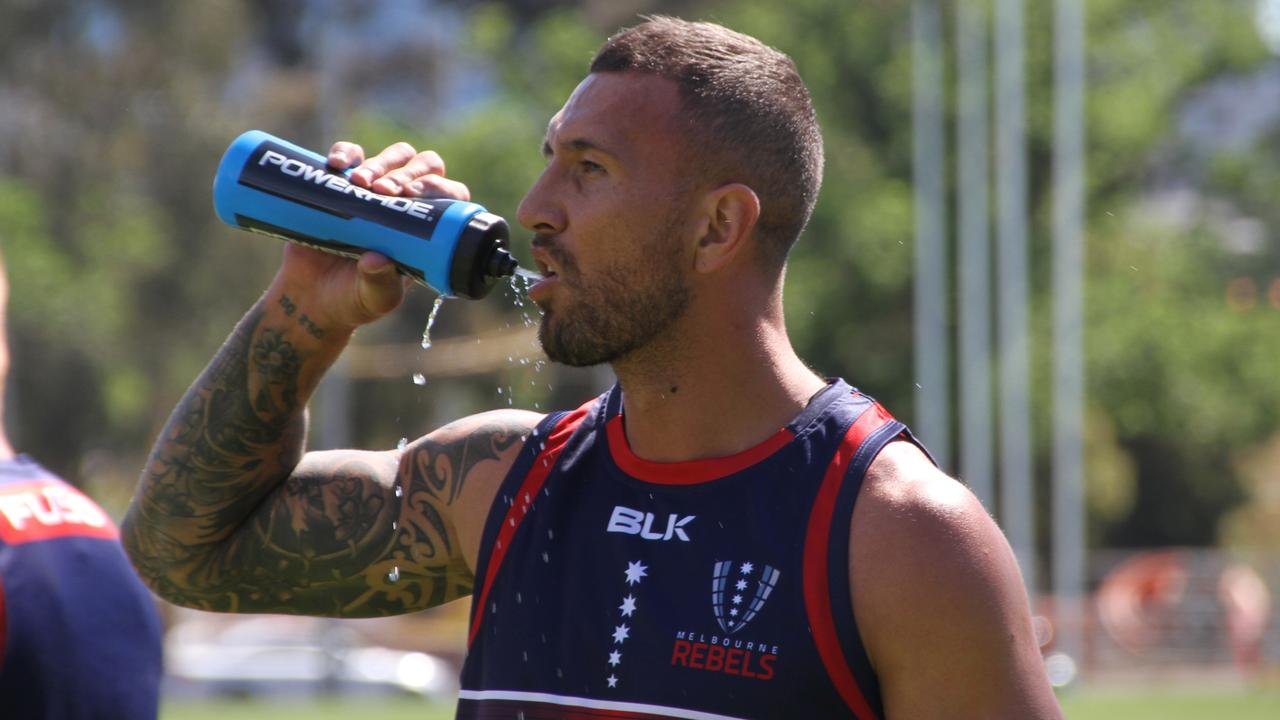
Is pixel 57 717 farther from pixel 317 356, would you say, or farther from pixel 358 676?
pixel 358 676

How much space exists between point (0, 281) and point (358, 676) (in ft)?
74.0

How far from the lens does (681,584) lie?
329 cm

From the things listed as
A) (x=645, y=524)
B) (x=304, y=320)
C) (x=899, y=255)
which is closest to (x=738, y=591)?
(x=645, y=524)

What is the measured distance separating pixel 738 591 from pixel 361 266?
39.3 inches

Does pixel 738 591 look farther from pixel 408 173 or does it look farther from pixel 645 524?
pixel 408 173

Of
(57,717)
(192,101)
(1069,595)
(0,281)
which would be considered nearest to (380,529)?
(57,717)

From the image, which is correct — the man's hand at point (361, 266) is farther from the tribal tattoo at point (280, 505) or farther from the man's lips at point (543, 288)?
the man's lips at point (543, 288)

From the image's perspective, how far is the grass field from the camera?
64.7 ft

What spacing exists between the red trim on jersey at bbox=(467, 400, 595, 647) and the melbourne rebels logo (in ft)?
1.51

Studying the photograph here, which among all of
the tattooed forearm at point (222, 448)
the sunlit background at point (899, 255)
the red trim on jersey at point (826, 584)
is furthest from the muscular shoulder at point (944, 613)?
the sunlit background at point (899, 255)

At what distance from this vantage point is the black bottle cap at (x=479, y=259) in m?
3.47

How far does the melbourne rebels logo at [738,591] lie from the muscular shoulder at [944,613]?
0.17 metres

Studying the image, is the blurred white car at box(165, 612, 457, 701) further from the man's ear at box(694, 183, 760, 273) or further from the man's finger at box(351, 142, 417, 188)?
the man's ear at box(694, 183, 760, 273)

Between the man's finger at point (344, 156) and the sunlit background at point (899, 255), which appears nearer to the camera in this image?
the man's finger at point (344, 156)
